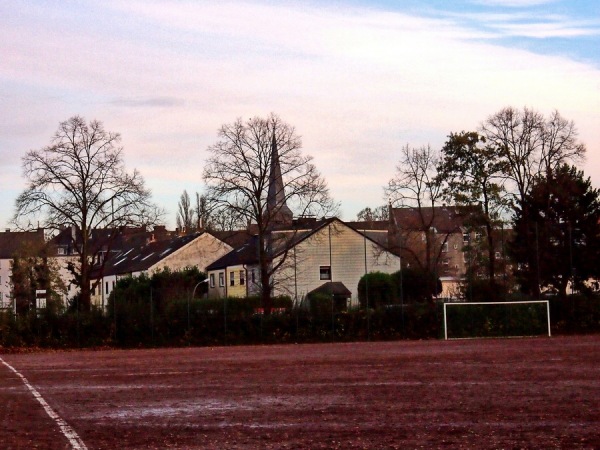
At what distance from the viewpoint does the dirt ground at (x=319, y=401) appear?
12367 millimetres

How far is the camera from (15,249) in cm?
9800

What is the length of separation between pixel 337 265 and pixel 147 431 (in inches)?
2015

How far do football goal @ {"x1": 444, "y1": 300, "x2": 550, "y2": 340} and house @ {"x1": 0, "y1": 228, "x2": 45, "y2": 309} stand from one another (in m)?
19.8

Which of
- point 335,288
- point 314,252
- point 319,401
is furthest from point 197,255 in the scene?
point 319,401

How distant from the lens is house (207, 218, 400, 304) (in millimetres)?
53562

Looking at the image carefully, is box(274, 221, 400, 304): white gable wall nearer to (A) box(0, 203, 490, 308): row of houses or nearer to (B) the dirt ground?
(A) box(0, 203, 490, 308): row of houses

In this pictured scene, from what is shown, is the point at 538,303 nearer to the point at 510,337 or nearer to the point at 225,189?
the point at 510,337

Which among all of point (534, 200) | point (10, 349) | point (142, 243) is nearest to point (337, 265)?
point (534, 200)

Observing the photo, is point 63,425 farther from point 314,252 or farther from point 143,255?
point 143,255

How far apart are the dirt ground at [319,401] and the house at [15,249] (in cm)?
2191

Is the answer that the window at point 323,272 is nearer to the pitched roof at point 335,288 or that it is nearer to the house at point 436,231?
the pitched roof at point 335,288

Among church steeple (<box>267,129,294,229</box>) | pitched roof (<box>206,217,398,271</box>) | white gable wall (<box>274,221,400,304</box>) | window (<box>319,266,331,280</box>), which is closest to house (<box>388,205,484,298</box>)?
white gable wall (<box>274,221,400,304</box>)

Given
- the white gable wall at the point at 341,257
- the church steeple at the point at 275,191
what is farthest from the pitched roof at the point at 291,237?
the church steeple at the point at 275,191

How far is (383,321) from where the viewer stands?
44500 mm
